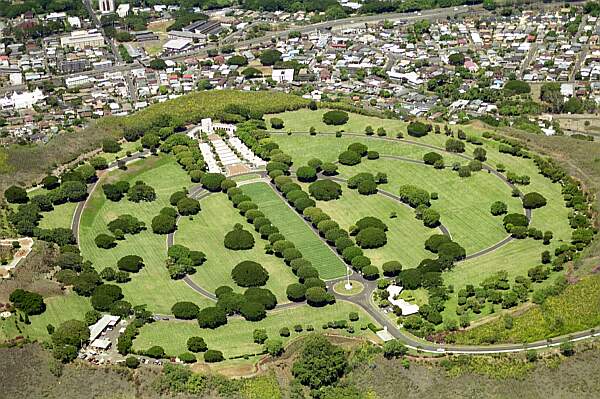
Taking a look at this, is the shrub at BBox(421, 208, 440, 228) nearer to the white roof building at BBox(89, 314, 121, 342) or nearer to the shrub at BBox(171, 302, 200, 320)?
the shrub at BBox(171, 302, 200, 320)

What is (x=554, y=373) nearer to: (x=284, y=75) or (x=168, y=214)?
(x=168, y=214)

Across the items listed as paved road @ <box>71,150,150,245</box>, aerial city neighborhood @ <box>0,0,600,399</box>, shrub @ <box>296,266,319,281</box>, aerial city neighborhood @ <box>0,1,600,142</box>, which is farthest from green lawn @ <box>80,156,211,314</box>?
aerial city neighborhood @ <box>0,1,600,142</box>

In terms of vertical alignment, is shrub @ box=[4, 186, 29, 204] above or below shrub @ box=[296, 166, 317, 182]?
below

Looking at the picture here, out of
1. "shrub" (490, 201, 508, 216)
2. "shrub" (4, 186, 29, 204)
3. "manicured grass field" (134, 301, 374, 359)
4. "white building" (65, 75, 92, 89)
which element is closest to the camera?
"manicured grass field" (134, 301, 374, 359)

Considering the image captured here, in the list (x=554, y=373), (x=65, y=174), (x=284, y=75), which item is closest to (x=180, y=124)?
(x=65, y=174)

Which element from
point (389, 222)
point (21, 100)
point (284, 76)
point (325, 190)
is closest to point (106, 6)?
point (21, 100)

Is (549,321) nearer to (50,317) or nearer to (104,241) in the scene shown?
(50,317)

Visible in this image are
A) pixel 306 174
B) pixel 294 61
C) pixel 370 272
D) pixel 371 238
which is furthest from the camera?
pixel 294 61

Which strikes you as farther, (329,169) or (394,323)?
(329,169)
